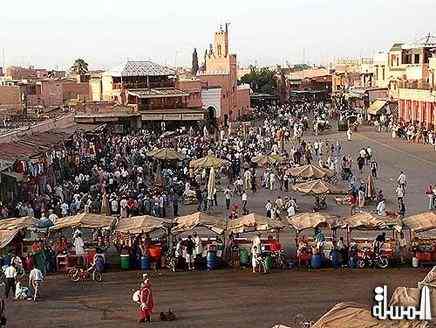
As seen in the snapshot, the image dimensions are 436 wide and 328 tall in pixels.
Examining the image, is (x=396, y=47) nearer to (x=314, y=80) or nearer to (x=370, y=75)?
(x=370, y=75)

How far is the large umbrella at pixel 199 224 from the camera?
17703mm

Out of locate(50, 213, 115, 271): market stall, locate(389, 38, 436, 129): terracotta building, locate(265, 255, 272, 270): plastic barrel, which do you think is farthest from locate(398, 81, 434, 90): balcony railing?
locate(50, 213, 115, 271): market stall

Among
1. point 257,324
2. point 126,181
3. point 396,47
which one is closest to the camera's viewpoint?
point 257,324

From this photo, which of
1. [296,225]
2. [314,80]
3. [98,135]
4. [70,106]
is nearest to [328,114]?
[70,106]

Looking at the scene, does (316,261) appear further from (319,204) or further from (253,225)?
(319,204)

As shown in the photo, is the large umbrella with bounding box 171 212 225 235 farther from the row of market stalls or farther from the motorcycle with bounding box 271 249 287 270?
the motorcycle with bounding box 271 249 287 270

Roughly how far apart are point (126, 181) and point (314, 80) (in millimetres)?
89144

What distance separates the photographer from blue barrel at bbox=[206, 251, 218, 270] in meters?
17.4

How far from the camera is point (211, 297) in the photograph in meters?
15.1

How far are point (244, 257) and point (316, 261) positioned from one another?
168 cm

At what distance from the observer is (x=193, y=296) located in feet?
49.7

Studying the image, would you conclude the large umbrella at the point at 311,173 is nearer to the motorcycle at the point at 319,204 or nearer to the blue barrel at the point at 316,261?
the motorcycle at the point at 319,204

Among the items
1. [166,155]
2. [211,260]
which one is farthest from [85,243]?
[166,155]

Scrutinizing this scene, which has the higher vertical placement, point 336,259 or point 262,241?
point 262,241
